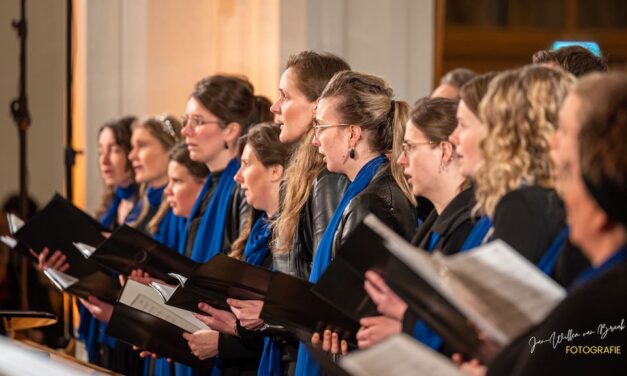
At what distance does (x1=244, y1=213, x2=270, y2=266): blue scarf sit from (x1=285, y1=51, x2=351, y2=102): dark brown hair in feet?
1.43

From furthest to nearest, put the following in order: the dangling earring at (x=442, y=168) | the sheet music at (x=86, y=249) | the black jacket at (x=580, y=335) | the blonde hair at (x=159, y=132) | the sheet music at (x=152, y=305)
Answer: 1. the blonde hair at (x=159, y=132)
2. the sheet music at (x=86, y=249)
3. the sheet music at (x=152, y=305)
4. the dangling earring at (x=442, y=168)
5. the black jacket at (x=580, y=335)

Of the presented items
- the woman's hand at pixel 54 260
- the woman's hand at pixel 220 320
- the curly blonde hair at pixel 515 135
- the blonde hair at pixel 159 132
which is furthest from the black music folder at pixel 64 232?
the curly blonde hair at pixel 515 135

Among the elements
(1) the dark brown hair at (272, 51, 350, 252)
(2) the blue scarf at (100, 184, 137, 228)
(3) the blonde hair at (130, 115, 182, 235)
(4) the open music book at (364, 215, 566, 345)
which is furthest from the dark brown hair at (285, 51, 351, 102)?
(2) the blue scarf at (100, 184, 137, 228)

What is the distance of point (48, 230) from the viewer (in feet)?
16.8

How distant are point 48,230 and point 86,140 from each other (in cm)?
292

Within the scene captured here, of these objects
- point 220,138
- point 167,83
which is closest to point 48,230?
point 220,138

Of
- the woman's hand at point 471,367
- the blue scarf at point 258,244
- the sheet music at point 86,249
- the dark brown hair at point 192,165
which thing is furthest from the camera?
the dark brown hair at point 192,165

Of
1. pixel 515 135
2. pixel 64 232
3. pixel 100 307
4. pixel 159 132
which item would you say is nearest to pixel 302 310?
pixel 515 135

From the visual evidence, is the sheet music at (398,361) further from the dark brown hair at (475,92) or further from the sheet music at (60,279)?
the sheet music at (60,279)

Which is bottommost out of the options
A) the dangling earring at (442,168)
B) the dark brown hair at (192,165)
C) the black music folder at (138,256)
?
the black music folder at (138,256)

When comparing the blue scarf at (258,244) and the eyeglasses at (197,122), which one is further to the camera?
the eyeglasses at (197,122)

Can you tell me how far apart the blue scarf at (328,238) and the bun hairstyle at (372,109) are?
56mm

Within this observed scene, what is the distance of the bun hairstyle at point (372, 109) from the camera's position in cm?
361

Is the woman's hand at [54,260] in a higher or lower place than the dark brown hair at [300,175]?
lower
